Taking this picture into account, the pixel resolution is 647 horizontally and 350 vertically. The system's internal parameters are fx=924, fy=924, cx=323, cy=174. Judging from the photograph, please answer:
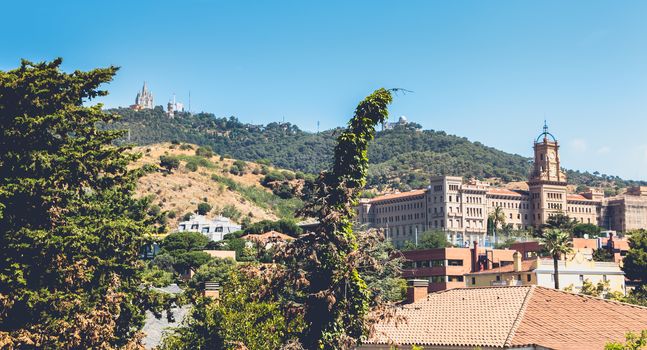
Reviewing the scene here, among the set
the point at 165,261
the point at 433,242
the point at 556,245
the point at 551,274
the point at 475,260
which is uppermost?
the point at 433,242

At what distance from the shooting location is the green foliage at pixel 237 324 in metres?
32.4

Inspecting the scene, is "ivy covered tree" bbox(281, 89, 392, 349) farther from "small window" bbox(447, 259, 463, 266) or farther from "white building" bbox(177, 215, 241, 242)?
"white building" bbox(177, 215, 241, 242)

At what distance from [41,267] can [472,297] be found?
790 inches

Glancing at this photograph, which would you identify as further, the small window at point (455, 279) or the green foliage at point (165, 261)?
the green foliage at point (165, 261)

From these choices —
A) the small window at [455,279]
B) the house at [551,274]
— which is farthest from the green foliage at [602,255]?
the small window at [455,279]

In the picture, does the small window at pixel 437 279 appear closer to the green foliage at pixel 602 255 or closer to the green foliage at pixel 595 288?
the green foliage at pixel 595 288

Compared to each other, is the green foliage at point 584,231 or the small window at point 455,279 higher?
the green foliage at point 584,231

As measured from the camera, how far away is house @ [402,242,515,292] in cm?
10856

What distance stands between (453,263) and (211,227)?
8928cm

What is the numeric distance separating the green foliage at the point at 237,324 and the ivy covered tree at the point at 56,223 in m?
2.67

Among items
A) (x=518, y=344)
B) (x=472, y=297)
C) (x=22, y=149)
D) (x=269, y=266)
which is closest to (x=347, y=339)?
(x=269, y=266)

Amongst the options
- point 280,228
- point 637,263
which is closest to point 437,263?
point 637,263

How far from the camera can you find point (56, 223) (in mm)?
31531

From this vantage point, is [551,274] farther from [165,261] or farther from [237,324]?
[237,324]
